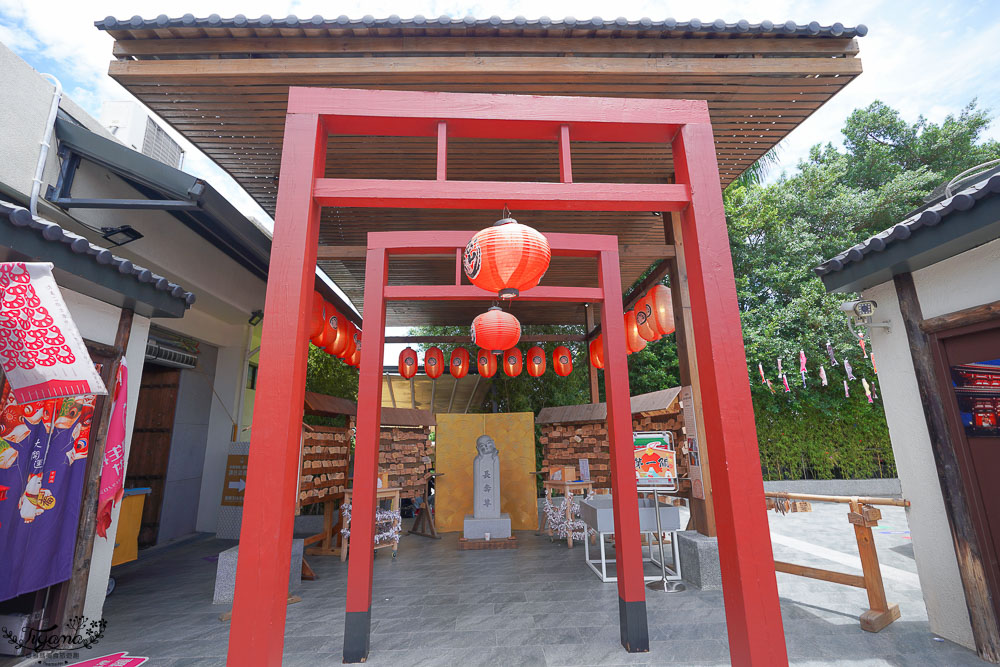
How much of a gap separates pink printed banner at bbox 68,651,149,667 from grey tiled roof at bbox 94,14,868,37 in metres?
5.31

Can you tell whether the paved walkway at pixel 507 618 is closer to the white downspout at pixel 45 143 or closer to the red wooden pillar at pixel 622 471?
the red wooden pillar at pixel 622 471

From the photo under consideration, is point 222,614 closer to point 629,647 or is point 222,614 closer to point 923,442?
point 629,647

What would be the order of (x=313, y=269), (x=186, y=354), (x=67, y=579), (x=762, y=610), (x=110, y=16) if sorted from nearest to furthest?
(x=762, y=610), (x=313, y=269), (x=67, y=579), (x=110, y=16), (x=186, y=354)

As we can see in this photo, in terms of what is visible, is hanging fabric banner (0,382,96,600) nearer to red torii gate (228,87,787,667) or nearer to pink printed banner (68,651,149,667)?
pink printed banner (68,651,149,667)

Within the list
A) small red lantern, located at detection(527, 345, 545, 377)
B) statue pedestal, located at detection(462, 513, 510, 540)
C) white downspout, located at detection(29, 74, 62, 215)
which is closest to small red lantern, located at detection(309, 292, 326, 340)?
white downspout, located at detection(29, 74, 62, 215)

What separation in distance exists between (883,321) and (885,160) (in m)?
17.3

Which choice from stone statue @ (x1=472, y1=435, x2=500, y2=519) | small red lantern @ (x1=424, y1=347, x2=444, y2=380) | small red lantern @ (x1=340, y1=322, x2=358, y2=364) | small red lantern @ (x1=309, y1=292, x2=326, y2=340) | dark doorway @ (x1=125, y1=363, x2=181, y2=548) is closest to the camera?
small red lantern @ (x1=309, y1=292, x2=326, y2=340)

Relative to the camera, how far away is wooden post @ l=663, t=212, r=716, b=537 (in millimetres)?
5258

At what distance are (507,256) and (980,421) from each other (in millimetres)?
3954

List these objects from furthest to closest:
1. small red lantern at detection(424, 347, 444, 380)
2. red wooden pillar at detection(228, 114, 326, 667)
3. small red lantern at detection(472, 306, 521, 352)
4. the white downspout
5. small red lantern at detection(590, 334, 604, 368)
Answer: small red lantern at detection(424, 347, 444, 380) → small red lantern at detection(590, 334, 604, 368) → small red lantern at detection(472, 306, 521, 352) → the white downspout → red wooden pillar at detection(228, 114, 326, 667)

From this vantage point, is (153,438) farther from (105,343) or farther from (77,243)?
(77,243)

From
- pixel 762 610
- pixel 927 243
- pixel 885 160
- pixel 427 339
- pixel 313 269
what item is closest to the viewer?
pixel 762 610

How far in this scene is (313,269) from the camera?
2730 mm

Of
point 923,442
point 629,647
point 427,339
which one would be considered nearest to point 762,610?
point 629,647
